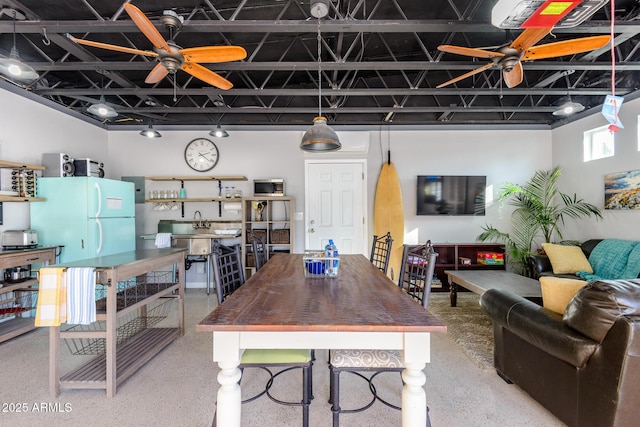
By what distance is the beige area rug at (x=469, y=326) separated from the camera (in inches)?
104

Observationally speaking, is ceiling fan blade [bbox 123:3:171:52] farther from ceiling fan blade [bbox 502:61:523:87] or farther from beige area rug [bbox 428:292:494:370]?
beige area rug [bbox 428:292:494:370]

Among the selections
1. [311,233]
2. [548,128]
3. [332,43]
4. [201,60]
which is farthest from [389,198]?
[201,60]

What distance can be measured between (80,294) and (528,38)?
383 cm

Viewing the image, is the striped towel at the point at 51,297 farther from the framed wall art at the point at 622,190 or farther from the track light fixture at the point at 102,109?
the framed wall art at the point at 622,190

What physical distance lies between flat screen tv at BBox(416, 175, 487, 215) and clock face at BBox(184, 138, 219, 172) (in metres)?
3.75

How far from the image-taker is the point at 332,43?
3.68 m

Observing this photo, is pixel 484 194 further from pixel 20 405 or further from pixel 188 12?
pixel 20 405

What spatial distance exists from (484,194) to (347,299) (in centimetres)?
448

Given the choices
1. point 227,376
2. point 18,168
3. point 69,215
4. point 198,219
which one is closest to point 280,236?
point 198,219

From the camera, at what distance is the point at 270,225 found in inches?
196

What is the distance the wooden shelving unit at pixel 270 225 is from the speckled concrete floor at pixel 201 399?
226 cm

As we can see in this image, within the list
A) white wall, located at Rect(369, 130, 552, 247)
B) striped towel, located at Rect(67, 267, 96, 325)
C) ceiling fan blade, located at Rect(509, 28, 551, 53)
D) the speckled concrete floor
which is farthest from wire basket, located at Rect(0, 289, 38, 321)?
ceiling fan blade, located at Rect(509, 28, 551, 53)

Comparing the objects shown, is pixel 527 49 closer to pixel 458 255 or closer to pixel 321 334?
pixel 321 334

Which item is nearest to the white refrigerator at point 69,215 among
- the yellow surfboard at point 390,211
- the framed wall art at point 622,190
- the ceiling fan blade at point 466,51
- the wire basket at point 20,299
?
the wire basket at point 20,299
